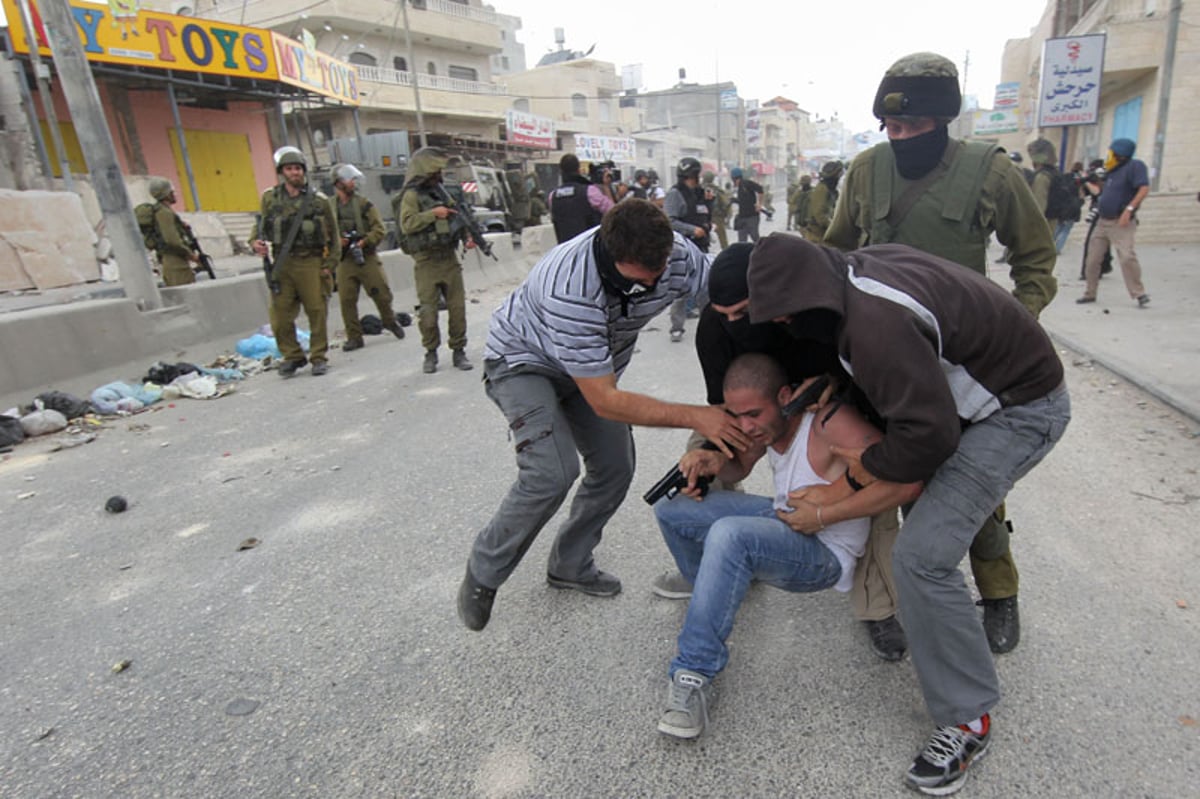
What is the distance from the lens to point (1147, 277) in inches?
357

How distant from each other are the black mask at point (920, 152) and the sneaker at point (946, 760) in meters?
1.84

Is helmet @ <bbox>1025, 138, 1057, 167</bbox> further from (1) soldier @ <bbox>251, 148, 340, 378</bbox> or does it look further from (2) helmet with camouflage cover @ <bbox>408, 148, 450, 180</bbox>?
(1) soldier @ <bbox>251, 148, 340, 378</bbox>

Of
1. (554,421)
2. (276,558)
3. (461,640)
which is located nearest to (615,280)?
(554,421)

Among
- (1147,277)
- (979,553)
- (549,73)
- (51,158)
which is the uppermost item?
(549,73)

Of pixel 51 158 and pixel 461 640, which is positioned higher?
pixel 51 158

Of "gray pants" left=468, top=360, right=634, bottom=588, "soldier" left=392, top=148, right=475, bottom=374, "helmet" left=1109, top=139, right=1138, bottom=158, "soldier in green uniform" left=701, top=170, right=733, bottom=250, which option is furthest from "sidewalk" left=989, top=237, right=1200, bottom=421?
"soldier" left=392, top=148, right=475, bottom=374

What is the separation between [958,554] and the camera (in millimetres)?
1780

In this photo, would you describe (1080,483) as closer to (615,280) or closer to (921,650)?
(921,650)

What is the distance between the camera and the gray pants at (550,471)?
2426 mm

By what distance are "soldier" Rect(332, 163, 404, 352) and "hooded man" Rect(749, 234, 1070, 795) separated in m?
6.43

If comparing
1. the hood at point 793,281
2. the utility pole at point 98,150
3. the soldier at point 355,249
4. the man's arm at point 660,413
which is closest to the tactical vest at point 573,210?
the soldier at point 355,249

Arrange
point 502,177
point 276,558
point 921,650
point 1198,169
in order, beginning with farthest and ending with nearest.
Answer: point 502,177 < point 1198,169 < point 276,558 < point 921,650

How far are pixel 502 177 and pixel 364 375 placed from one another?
1425 centimetres

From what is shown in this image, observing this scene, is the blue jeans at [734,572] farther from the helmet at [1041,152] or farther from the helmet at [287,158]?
the helmet at [1041,152]
